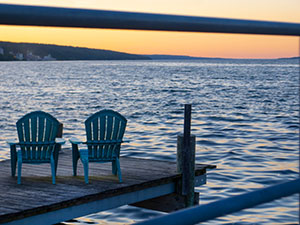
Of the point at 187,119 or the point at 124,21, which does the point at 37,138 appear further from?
the point at 124,21

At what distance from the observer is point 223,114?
1287 inches

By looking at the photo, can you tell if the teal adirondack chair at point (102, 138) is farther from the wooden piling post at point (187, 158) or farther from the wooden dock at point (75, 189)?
the wooden piling post at point (187, 158)

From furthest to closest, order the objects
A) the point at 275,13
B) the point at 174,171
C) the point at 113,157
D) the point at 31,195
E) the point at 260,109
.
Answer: the point at 260,109 → the point at 174,171 → the point at 113,157 → the point at 31,195 → the point at 275,13

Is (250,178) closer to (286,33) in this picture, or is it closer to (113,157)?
(113,157)

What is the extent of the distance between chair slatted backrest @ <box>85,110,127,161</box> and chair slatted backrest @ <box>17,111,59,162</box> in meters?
A: 0.49

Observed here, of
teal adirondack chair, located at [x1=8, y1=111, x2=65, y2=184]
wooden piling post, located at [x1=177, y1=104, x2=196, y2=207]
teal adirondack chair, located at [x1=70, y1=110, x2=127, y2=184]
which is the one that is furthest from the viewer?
wooden piling post, located at [x1=177, y1=104, x2=196, y2=207]

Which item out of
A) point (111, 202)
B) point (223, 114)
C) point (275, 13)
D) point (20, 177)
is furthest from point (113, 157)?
point (223, 114)

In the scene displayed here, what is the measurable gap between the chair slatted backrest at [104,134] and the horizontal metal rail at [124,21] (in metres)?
6.28

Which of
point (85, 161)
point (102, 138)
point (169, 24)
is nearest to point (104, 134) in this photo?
point (102, 138)

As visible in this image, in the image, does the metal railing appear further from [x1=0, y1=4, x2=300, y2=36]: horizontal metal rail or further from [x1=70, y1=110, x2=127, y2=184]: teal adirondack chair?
[x1=70, y1=110, x2=127, y2=184]: teal adirondack chair

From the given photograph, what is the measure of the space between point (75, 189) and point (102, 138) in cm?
94

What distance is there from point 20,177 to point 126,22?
6358mm

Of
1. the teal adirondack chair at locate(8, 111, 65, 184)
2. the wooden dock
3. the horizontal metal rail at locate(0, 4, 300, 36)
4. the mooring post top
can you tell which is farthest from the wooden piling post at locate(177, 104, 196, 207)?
the horizontal metal rail at locate(0, 4, 300, 36)

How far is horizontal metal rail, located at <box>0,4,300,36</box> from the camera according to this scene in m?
0.68
